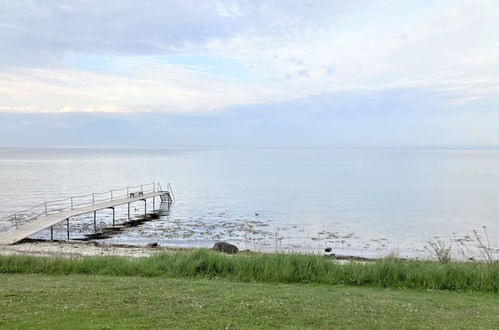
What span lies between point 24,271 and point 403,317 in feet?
36.1

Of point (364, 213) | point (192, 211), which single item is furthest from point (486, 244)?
point (192, 211)

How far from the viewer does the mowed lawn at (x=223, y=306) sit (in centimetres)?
676

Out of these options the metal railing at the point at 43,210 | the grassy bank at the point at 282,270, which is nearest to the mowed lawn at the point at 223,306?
the grassy bank at the point at 282,270

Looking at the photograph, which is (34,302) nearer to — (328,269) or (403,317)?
(403,317)

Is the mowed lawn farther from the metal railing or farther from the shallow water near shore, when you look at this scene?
the metal railing

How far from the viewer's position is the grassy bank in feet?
36.7

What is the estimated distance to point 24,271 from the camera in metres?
12.1

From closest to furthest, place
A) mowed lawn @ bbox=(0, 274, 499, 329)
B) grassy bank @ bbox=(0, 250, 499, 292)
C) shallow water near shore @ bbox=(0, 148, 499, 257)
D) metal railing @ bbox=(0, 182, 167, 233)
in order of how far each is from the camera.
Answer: mowed lawn @ bbox=(0, 274, 499, 329) → grassy bank @ bbox=(0, 250, 499, 292) → shallow water near shore @ bbox=(0, 148, 499, 257) → metal railing @ bbox=(0, 182, 167, 233)

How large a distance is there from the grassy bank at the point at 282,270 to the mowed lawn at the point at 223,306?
0.80 m

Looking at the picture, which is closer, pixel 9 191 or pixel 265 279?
pixel 265 279

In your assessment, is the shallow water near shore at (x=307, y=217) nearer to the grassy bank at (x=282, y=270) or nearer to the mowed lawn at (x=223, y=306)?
the grassy bank at (x=282, y=270)

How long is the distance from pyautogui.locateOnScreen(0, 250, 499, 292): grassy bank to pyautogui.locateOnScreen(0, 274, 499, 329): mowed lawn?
80 centimetres

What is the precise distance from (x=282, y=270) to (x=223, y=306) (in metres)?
4.30

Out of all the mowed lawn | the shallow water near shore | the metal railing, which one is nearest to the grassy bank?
the mowed lawn
